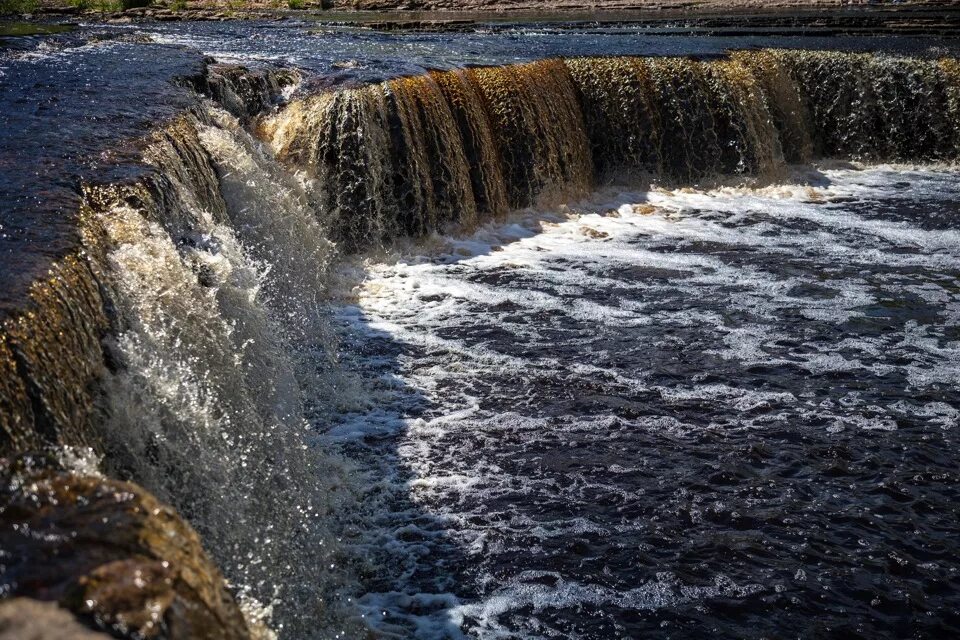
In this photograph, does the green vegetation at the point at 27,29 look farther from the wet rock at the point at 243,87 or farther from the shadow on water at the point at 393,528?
the shadow on water at the point at 393,528

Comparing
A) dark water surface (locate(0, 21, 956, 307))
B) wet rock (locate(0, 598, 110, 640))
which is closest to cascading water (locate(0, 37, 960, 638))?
dark water surface (locate(0, 21, 956, 307))

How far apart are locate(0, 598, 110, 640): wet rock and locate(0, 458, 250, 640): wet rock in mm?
24

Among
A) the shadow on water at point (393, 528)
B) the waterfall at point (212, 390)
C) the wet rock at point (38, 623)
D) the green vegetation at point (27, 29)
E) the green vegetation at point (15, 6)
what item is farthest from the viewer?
the green vegetation at point (15, 6)

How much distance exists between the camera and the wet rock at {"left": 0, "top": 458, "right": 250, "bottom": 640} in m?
2.23

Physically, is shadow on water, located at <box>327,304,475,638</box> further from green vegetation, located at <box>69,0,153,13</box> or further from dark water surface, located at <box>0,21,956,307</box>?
green vegetation, located at <box>69,0,153,13</box>

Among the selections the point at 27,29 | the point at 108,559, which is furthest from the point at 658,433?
the point at 27,29

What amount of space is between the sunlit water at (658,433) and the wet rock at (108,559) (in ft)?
6.40

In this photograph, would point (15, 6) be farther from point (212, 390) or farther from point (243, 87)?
point (212, 390)

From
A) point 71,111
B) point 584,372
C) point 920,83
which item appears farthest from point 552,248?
point 920,83

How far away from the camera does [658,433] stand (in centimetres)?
611

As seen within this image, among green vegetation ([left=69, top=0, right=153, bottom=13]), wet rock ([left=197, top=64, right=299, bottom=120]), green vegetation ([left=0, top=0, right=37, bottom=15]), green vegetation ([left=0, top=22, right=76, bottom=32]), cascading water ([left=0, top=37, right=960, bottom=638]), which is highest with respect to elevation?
green vegetation ([left=69, top=0, right=153, bottom=13])

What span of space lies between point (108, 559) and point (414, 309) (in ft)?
19.2

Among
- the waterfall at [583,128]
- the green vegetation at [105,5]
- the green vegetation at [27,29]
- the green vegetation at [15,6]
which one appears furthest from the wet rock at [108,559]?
the green vegetation at [105,5]

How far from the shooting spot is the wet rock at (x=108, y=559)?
87.8 inches
